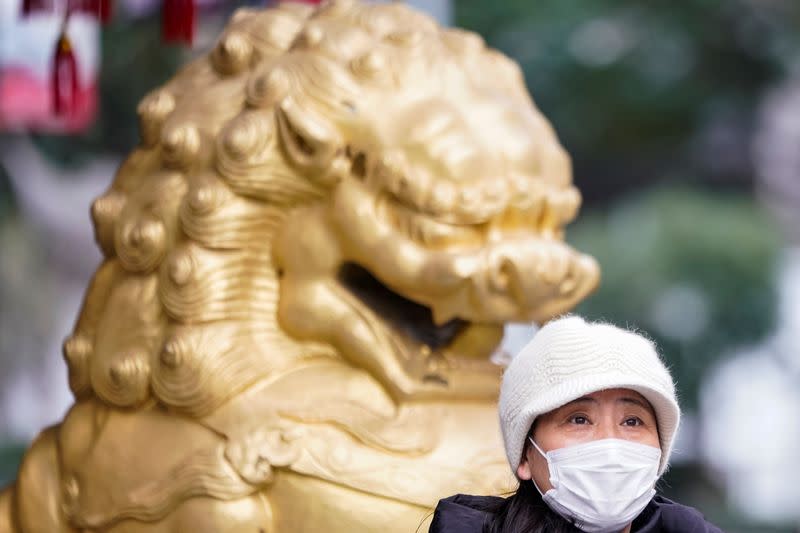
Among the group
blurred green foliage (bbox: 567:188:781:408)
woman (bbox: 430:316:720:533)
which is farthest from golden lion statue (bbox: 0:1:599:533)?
blurred green foliage (bbox: 567:188:781:408)

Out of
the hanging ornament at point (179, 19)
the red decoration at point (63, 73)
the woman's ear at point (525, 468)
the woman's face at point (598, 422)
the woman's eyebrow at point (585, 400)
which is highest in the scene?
the woman's eyebrow at point (585, 400)

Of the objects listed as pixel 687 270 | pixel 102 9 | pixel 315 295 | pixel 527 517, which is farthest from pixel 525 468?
pixel 687 270

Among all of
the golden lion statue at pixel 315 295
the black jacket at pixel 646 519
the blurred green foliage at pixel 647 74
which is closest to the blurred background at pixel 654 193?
the blurred green foliage at pixel 647 74

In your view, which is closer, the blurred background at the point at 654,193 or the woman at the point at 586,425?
the woman at the point at 586,425

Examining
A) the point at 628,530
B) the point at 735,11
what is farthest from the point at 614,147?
the point at 628,530

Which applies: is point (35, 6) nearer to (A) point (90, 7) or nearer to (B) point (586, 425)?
(A) point (90, 7)

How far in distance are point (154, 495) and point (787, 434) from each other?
9.09 ft

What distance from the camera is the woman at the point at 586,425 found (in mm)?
1489

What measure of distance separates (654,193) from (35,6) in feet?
7.39

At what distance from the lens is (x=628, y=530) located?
1611 millimetres

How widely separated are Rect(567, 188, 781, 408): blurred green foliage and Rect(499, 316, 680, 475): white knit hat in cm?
286

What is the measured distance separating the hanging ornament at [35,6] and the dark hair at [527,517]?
6.22 feet

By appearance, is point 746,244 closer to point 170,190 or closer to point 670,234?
point 670,234

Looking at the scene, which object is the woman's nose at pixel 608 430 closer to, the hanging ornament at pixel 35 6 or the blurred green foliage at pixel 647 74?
the hanging ornament at pixel 35 6
